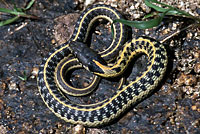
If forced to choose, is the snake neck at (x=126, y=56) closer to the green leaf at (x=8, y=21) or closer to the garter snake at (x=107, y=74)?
the garter snake at (x=107, y=74)

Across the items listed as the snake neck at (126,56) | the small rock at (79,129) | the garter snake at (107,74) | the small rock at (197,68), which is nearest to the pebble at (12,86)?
the garter snake at (107,74)

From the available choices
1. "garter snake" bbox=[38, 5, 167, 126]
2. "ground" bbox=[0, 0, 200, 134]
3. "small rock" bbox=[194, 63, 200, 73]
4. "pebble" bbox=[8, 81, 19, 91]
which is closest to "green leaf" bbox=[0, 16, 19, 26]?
"ground" bbox=[0, 0, 200, 134]

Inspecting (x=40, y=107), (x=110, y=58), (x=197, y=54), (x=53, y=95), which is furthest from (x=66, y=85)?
(x=197, y=54)

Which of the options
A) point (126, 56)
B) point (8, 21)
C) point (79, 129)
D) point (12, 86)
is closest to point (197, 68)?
point (126, 56)

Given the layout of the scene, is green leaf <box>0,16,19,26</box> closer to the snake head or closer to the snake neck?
the snake head

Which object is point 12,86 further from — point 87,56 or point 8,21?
point 87,56

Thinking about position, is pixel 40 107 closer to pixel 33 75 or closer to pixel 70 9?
pixel 33 75
